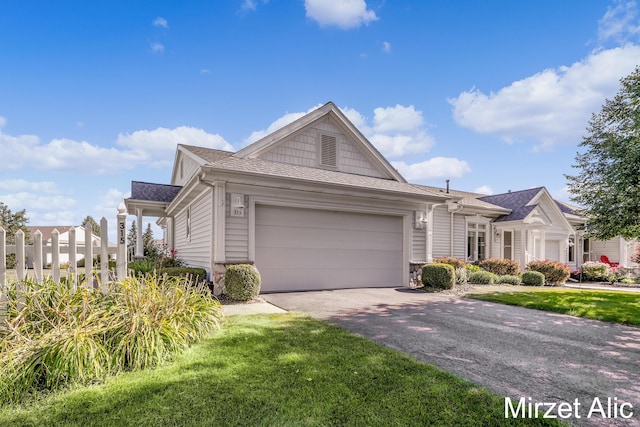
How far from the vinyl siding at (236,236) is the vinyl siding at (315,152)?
2613 millimetres

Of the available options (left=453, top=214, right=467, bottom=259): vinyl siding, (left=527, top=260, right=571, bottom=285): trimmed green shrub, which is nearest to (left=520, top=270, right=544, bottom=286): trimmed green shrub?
(left=527, top=260, right=571, bottom=285): trimmed green shrub

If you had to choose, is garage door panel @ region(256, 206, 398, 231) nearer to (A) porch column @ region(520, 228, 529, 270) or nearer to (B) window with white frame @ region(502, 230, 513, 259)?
(A) porch column @ region(520, 228, 529, 270)

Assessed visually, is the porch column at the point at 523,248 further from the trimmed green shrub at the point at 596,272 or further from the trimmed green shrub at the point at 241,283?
the trimmed green shrub at the point at 241,283

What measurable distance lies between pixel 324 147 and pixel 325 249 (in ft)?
12.6

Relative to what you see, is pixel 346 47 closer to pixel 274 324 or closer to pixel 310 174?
pixel 310 174

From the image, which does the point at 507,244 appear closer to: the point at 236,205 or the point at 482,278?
the point at 482,278

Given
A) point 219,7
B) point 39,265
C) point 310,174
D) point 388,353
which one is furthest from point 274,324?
point 219,7

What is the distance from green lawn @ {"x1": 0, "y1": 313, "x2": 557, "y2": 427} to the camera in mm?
2547

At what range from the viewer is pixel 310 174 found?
34.0 ft

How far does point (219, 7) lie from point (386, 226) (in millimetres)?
8709

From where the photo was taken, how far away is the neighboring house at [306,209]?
29.5 feet

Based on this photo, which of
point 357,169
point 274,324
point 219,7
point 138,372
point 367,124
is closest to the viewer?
point 138,372

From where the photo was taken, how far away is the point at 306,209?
1013 cm

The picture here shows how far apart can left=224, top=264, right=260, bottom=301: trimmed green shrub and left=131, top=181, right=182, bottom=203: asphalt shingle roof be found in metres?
8.35
